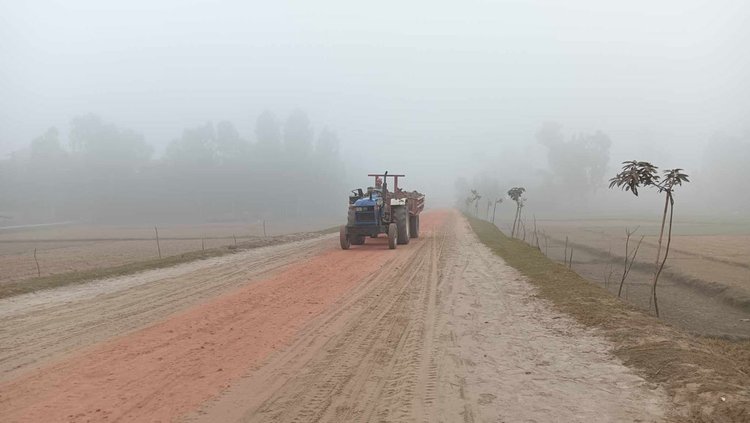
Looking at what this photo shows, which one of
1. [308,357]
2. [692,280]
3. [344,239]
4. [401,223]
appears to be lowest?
[692,280]

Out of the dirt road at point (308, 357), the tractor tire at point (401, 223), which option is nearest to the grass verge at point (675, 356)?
the dirt road at point (308, 357)

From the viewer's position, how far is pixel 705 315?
11281 mm

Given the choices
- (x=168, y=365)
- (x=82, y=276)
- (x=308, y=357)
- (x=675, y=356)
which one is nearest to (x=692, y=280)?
(x=675, y=356)

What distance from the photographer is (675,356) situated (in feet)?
18.1

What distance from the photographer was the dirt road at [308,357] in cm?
451

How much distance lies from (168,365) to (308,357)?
174 cm

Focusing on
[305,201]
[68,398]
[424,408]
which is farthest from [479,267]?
[305,201]

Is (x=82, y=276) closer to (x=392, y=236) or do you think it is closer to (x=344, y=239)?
(x=344, y=239)

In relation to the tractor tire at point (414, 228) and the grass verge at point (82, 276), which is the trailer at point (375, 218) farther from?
the grass verge at point (82, 276)

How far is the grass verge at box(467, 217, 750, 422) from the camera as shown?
13.9 feet

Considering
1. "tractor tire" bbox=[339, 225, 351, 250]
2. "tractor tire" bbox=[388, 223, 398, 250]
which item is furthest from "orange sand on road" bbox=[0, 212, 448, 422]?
"tractor tire" bbox=[339, 225, 351, 250]

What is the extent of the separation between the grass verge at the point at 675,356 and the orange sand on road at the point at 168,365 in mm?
4599

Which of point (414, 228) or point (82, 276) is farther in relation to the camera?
point (414, 228)

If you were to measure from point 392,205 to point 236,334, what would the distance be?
12920mm
